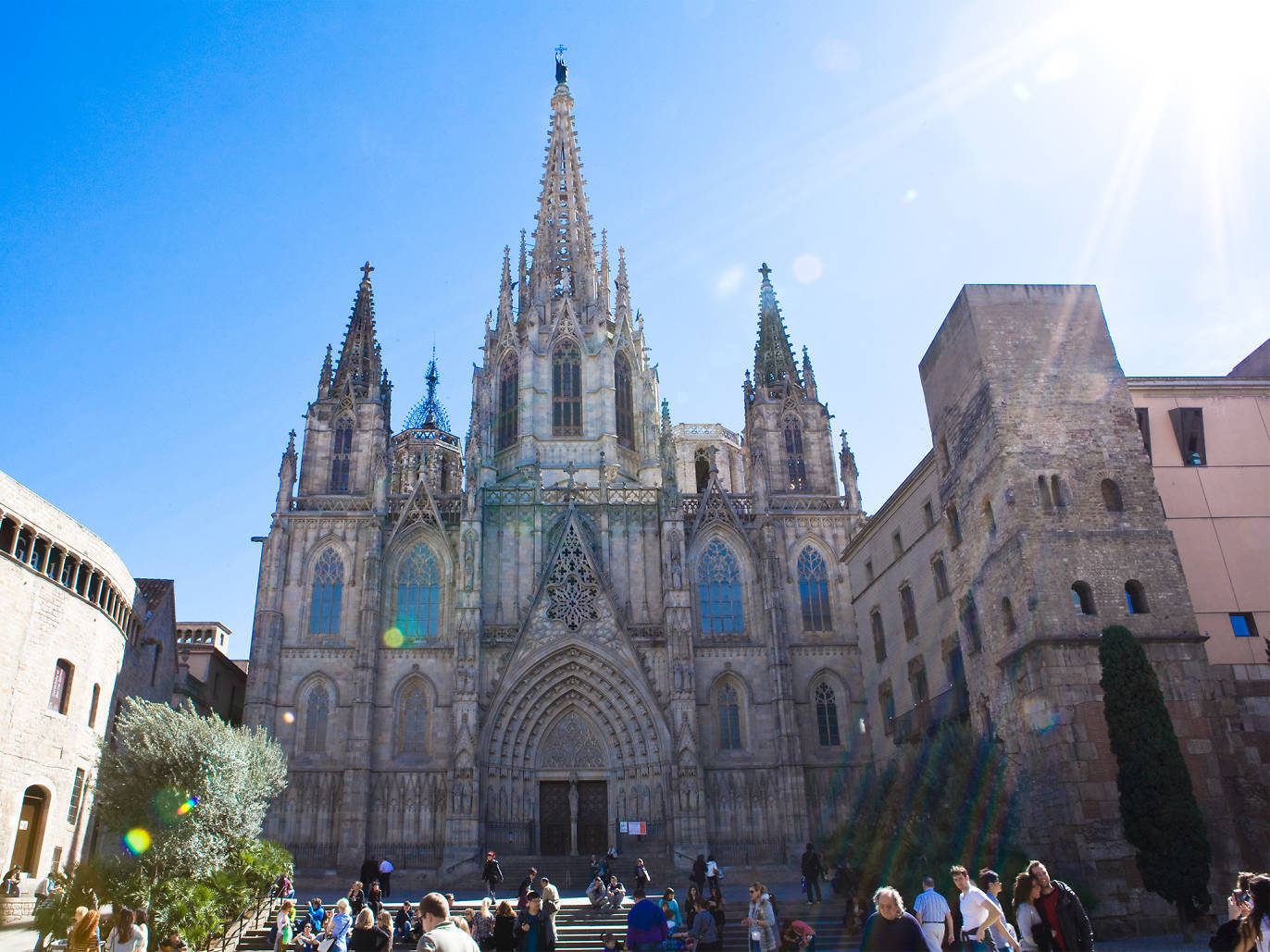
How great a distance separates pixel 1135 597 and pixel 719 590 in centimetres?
1822

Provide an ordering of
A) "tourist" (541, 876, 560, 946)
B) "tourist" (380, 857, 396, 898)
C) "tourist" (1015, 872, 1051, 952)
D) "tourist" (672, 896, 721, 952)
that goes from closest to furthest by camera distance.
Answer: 1. "tourist" (1015, 872, 1051, 952)
2. "tourist" (672, 896, 721, 952)
3. "tourist" (541, 876, 560, 946)
4. "tourist" (380, 857, 396, 898)

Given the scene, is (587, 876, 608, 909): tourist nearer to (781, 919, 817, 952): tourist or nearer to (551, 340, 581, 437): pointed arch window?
(781, 919, 817, 952): tourist

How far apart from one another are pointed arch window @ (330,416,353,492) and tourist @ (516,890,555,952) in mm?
26081

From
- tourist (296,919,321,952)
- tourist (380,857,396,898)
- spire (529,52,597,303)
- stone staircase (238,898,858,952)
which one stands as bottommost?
stone staircase (238,898,858,952)

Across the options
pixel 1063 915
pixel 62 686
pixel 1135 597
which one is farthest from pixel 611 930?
pixel 62 686

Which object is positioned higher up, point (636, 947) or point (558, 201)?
point (558, 201)

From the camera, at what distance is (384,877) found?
2417cm

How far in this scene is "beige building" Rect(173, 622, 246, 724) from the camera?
37562mm

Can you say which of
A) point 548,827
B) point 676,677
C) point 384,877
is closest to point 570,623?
point 676,677

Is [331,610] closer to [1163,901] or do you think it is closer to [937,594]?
[937,594]

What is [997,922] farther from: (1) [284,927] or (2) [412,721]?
(2) [412,721]

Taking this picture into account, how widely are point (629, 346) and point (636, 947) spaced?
1397 inches

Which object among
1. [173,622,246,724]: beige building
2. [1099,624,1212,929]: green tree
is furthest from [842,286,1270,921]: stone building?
[173,622,246,724]: beige building

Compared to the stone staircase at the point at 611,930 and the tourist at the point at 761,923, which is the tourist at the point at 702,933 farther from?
the stone staircase at the point at 611,930
